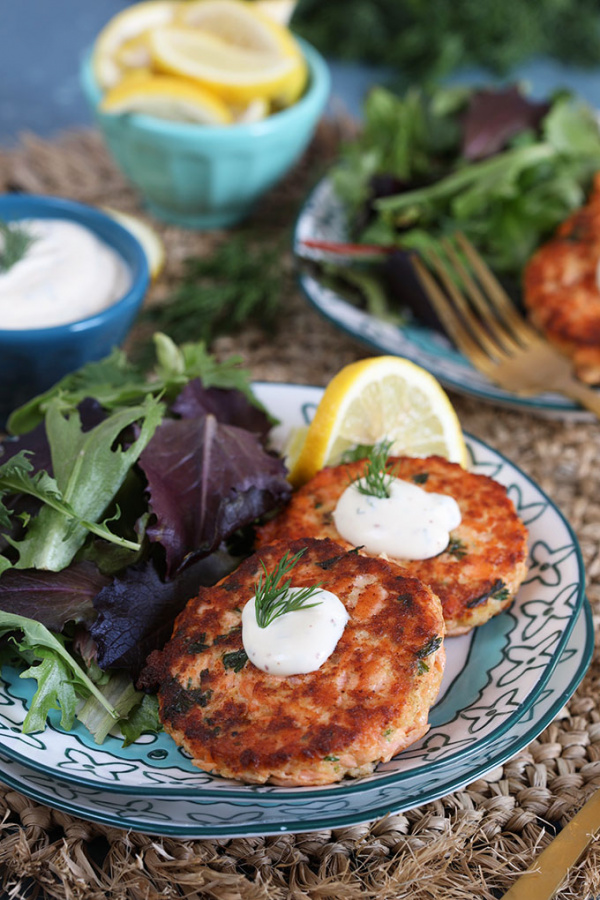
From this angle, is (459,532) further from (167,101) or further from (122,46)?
(122,46)

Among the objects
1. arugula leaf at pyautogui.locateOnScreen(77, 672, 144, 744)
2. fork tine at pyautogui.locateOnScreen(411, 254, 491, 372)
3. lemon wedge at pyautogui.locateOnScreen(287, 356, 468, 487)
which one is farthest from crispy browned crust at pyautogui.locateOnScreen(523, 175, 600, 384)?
arugula leaf at pyautogui.locateOnScreen(77, 672, 144, 744)

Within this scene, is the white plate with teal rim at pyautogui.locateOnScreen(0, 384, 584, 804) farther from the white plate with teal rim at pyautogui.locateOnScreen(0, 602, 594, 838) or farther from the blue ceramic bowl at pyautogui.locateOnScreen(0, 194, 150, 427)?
the blue ceramic bowl at pyautogui.locateOnScreen(0, 194, 150, 427)

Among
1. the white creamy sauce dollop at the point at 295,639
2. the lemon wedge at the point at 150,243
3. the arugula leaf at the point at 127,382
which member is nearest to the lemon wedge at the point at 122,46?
the lemon wedge at the point at 150,243

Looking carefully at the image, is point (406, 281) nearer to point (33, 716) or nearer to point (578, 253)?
point (578, 253)

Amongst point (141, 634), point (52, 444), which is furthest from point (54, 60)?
point (141, 634)

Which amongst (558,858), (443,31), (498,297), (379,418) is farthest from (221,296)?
(443,31)

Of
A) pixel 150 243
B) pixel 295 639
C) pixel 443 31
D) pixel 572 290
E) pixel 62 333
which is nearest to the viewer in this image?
pixel 295 639

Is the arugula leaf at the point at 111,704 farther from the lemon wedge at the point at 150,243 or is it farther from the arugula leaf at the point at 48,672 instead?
the lemon wedge at the point at 150,243
